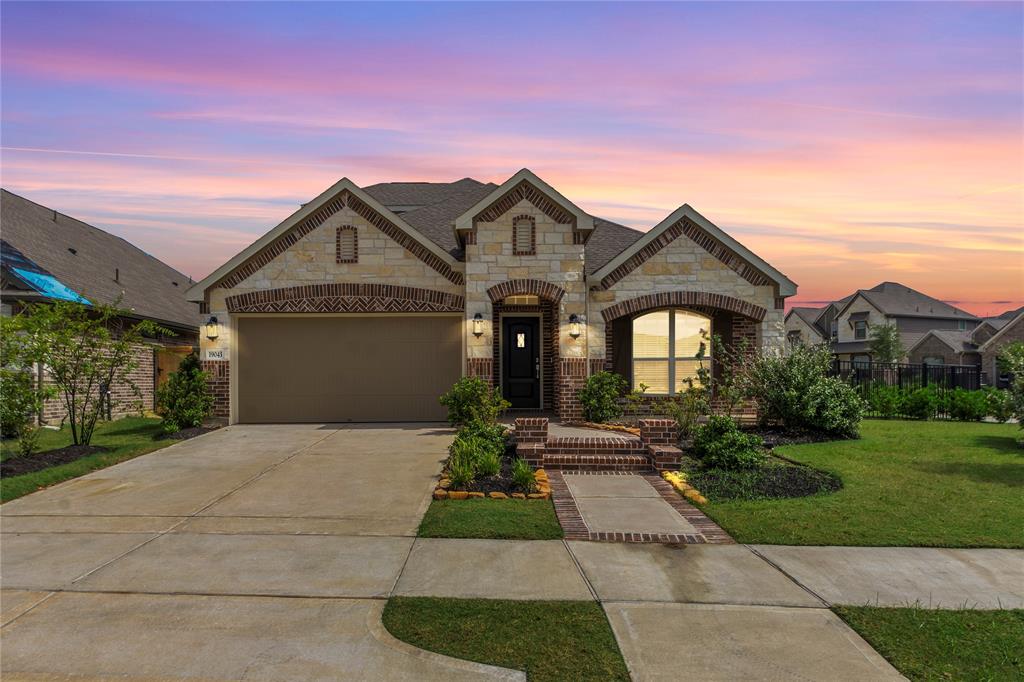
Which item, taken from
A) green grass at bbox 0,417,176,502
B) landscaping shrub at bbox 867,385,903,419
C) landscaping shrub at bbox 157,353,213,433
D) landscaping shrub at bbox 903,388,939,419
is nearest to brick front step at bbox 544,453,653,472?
green grass at bbox 0,417,176,502

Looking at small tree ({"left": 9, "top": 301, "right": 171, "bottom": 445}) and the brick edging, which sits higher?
small tree ({"left": 9, "top": 301, "right": 171, "bottom": 445})

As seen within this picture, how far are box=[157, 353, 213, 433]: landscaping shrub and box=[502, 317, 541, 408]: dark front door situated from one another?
7.10 meters

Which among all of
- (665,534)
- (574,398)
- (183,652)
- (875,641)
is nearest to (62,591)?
(183,652)

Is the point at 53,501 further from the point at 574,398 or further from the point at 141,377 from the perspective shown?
the point at 141,377

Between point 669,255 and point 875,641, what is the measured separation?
11956 mm

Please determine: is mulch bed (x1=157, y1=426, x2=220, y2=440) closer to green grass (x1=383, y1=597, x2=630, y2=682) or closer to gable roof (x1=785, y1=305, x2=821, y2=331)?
green grass (x1=383, y1=597, x2=630, y2=682)

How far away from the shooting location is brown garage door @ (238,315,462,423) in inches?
623

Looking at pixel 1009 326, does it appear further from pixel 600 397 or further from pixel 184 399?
pixel 184 399

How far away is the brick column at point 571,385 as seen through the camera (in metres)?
14.8

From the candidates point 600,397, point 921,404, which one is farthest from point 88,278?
point 921,404

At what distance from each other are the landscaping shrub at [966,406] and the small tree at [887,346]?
28.6m

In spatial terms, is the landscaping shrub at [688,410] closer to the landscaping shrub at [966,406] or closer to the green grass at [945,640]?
the green grass at [945,640]

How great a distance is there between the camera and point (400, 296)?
51.0 ft

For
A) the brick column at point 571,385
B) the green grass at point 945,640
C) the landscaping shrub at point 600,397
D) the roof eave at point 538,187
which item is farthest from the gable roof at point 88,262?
the green grass at point 945,640
